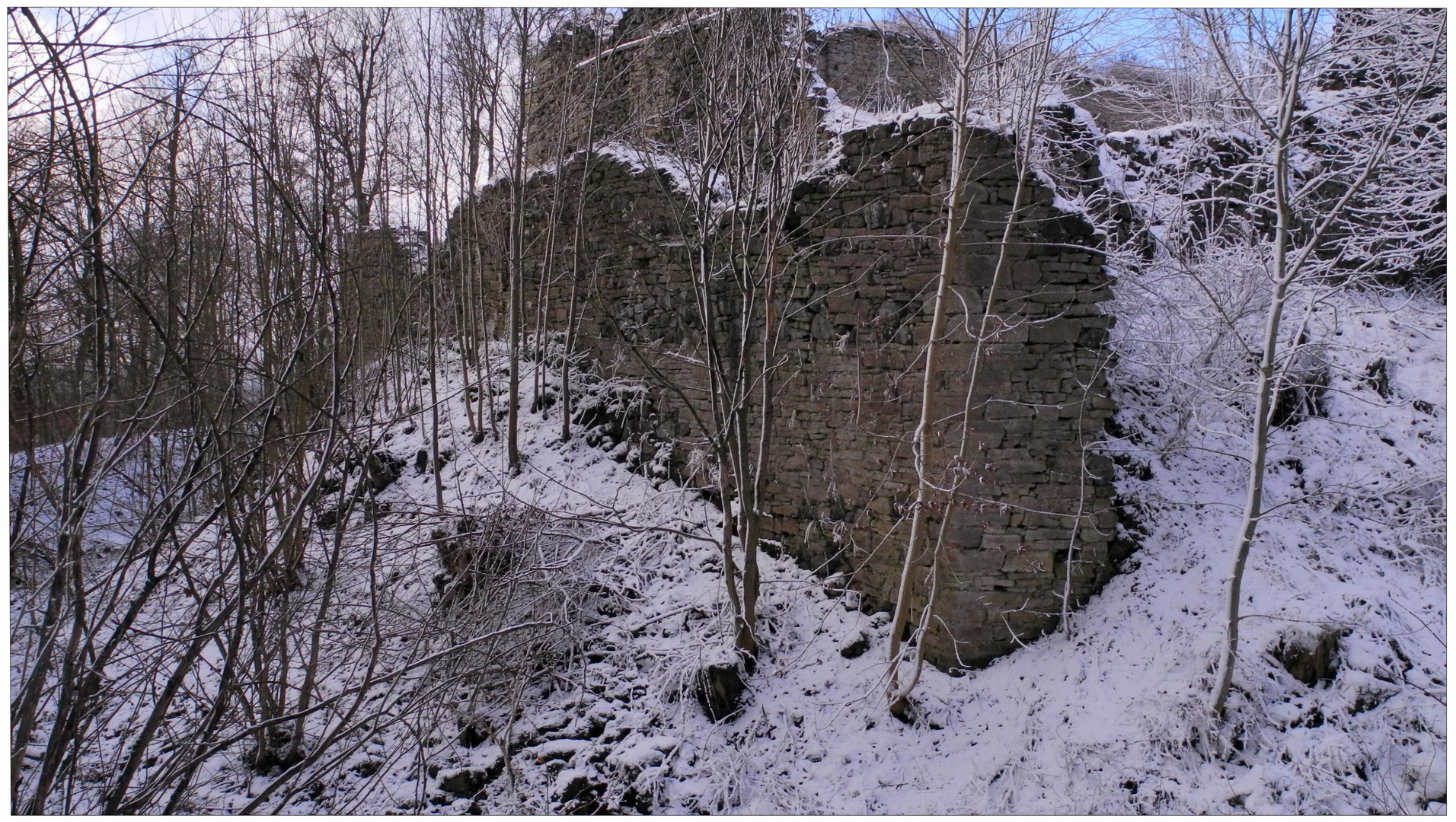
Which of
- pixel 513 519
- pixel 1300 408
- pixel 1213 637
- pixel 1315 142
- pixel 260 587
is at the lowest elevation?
pixel 1213 637

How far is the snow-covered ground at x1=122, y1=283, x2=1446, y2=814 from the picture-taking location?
4.07 m

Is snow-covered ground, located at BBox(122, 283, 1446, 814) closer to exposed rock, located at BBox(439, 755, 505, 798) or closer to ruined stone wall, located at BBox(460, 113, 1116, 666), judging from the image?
exposed rock, located at BBox(439, 755, 505, 798)

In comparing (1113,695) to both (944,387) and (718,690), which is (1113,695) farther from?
(718,690)

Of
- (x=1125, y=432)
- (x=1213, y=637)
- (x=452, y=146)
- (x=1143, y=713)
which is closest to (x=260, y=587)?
(x=1143, y=713)

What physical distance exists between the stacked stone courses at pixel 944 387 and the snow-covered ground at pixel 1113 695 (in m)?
0.37

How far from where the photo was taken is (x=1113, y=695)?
4508mm

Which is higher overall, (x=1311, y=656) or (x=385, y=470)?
(x=385, y=470)

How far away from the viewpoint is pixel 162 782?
7.33 ft

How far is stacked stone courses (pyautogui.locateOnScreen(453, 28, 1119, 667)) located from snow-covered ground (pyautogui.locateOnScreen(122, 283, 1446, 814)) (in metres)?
0.37

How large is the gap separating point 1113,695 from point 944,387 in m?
2.18

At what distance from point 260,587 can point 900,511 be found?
399cm

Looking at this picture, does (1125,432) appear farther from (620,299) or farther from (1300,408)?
(620,299)

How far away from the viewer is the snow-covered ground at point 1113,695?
4.07 m

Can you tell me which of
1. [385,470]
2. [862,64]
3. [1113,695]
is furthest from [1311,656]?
[385,470]
